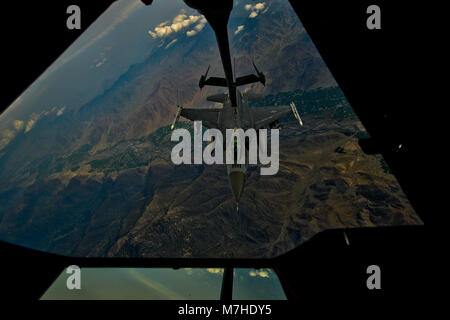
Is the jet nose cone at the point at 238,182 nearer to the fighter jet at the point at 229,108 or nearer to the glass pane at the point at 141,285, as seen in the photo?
the fighter jet at the point at 229,108

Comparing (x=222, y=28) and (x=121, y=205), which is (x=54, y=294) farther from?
(x=121, y=205)

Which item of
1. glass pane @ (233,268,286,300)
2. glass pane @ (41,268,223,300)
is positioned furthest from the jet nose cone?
glass pane @ (41,268,223,300)

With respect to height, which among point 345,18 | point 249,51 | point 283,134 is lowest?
point 283,134

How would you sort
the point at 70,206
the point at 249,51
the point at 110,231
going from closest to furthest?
the point at 110,231
the point at 70,206
the point at 249,51

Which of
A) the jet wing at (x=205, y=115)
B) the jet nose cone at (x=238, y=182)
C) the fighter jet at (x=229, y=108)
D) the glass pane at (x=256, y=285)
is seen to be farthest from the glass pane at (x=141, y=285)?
the jet wing at (x=205, y=115)

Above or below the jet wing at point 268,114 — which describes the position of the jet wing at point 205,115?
above

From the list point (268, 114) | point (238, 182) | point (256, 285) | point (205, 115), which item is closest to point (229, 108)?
point (205, 115)

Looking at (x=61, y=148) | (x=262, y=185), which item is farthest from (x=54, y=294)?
(x=61, y=148)
